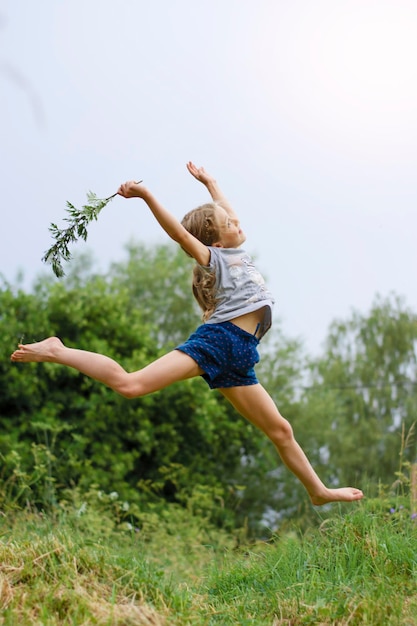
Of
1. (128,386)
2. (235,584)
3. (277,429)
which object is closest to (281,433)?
(277,429)

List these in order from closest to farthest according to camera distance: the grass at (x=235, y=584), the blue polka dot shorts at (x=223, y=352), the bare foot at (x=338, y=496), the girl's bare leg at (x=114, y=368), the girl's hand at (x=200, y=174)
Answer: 1. the grass at (x=235, y=584)
2. the girl's bare leg at (x=114, y=368)
3. the blue polka dot shorts at (x=223, y=352)
4. the bare foot at (x=338, y=496)
5. the girl's hand at (x=200, y=174)

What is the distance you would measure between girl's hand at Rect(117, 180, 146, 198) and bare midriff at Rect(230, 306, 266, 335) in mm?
775

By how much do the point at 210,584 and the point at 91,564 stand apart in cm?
84

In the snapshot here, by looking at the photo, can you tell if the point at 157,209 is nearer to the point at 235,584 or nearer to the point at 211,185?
the point at 211,185

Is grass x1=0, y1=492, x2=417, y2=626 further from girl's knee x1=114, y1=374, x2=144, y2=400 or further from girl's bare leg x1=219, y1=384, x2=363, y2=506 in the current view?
girl's knee x1=114, y1=374, x2=144, y2=400

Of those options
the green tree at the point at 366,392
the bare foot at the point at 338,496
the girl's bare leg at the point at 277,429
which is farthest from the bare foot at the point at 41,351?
the green tree at the point at 366,392

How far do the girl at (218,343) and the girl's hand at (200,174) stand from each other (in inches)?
7.1

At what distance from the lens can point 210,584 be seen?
419 cm

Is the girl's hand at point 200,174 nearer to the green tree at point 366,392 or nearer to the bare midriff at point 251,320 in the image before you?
the bare midriff at point 251,320

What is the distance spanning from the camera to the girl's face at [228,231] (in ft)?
13.7

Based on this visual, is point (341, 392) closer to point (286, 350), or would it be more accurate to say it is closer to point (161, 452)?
point (286, 350)

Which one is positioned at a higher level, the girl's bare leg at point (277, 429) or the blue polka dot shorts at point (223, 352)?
the blue polka dot shorts at point (223, 352)

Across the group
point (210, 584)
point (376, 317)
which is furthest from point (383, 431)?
point (210, 584)

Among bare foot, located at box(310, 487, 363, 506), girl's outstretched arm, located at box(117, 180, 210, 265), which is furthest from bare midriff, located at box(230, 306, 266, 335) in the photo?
bare foot, located at box(310, 487, 363, 506)
